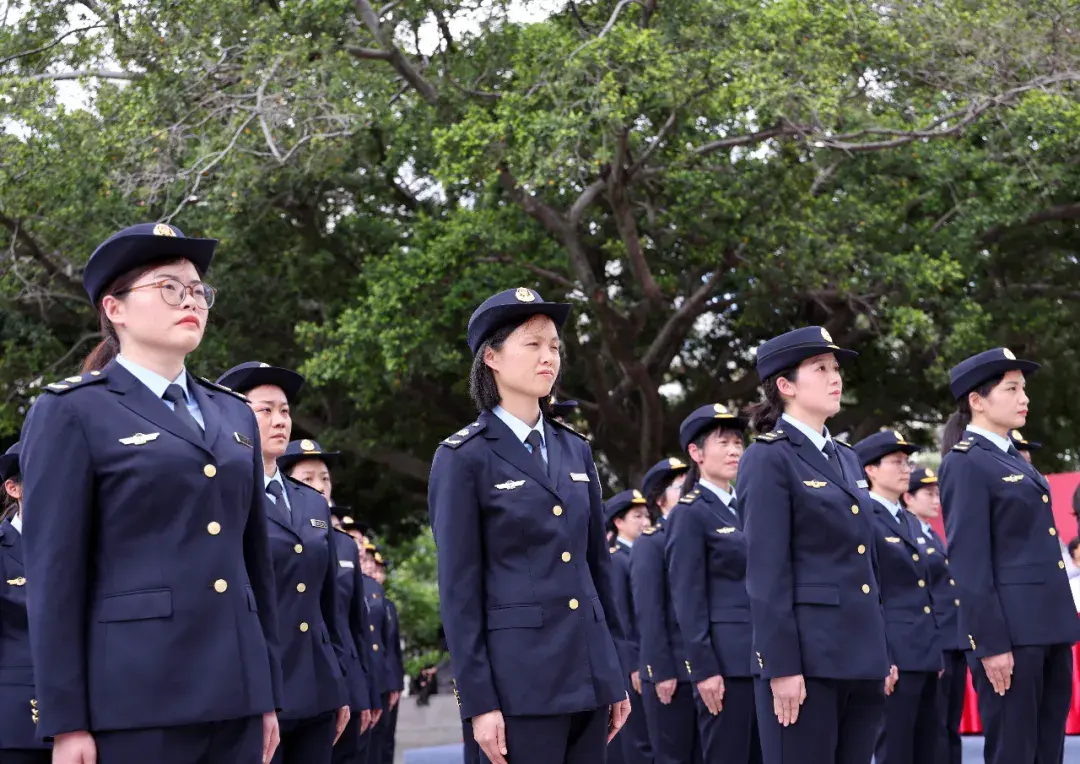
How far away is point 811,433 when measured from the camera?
554 cm

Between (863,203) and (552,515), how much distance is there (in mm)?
13376

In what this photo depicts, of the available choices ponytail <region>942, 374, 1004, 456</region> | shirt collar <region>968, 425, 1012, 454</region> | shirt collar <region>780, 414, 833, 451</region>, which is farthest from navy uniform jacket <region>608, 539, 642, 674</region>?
shirt collar <region>780, 414, 833, 451</region>

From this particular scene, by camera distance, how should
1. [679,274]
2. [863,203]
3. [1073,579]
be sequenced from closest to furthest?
[1073,579] → [863,203] → [679,274]

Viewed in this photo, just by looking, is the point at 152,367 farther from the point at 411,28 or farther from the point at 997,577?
the point at 411,28

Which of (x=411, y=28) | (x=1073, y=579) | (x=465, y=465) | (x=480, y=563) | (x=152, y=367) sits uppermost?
(x=411, y=28)

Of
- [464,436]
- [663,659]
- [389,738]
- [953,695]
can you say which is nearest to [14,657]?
[464,436]

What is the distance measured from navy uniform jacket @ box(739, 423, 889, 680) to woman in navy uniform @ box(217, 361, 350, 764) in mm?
1847

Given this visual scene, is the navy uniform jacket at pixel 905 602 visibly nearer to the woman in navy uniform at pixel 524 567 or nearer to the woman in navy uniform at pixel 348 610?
the woman in navy uniform at pixel 348 610

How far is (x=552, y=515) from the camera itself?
14.8ft

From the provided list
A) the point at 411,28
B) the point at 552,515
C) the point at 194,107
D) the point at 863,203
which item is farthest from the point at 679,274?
the point at 552,515

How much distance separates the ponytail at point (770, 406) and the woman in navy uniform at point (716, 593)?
1.29m

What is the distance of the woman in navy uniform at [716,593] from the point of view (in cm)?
744

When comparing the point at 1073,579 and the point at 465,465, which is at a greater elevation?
the point at 465,465

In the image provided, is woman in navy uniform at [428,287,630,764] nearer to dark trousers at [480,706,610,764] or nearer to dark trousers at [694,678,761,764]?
dark trousers at [480,706,610,764]
